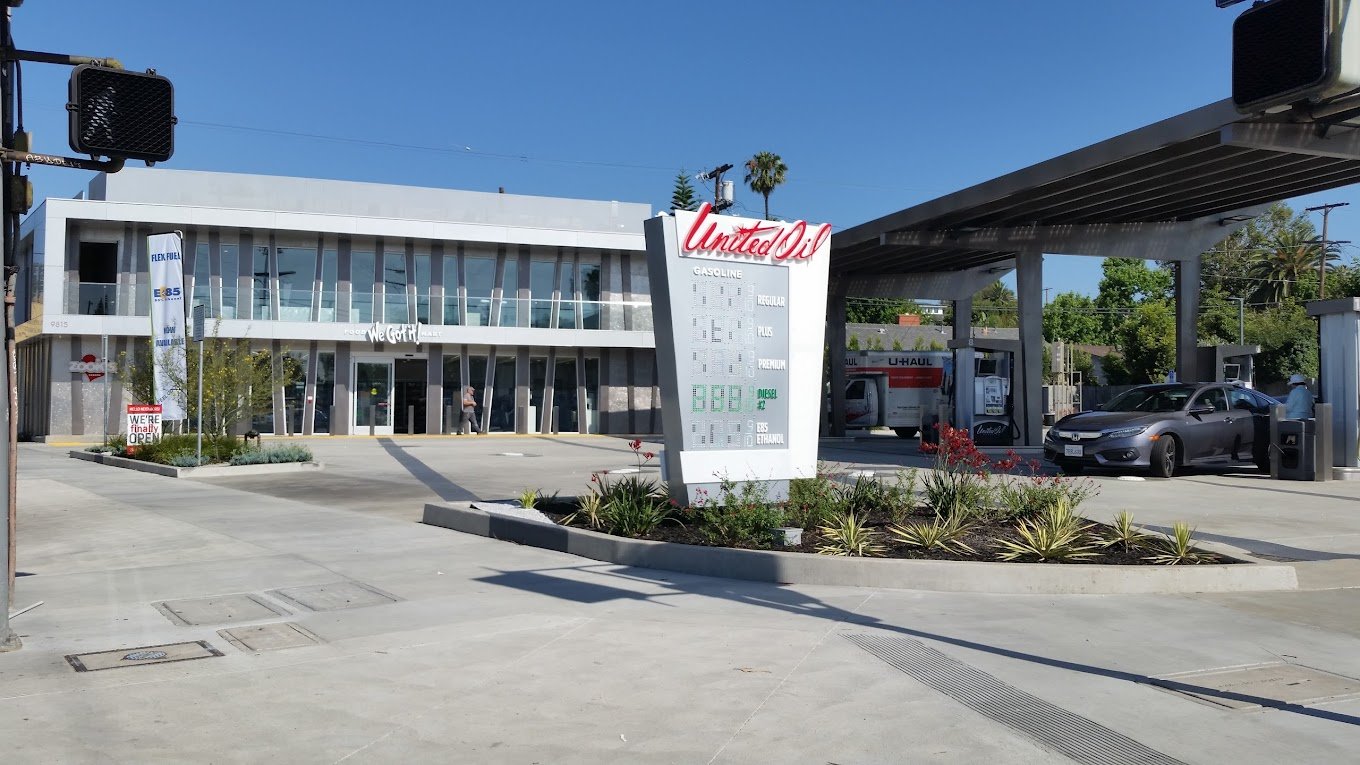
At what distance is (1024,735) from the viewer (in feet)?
17.0

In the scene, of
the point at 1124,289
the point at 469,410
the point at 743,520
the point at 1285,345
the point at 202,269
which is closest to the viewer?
the point at 743,520

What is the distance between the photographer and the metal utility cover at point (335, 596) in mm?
8414

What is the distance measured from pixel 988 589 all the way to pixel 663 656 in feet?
11.5

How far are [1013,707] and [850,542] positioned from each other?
4160 millimetres

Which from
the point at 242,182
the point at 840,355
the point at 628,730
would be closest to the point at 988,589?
the point at 628,730

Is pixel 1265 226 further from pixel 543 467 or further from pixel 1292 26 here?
pixel 1292 26

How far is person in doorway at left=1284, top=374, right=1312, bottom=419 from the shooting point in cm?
2027

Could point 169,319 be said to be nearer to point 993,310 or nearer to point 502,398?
point 502,398

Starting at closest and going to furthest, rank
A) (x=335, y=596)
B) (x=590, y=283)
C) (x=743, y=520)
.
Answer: (x=335, y=596) → (x=743, y=520) → (x=590, y=283)

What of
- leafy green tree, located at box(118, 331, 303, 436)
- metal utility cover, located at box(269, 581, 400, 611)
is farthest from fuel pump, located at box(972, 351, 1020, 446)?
metal utility cover, located at box(269, 581, 400, 611)

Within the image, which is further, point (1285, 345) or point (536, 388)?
point (1285, 345)

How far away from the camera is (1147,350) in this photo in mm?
69688

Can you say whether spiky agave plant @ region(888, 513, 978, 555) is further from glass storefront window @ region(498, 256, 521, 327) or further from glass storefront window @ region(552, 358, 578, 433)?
glass storefront window @ region(552, 358, 578, 433)

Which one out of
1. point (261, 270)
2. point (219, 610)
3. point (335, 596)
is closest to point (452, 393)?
point (261, 270)
